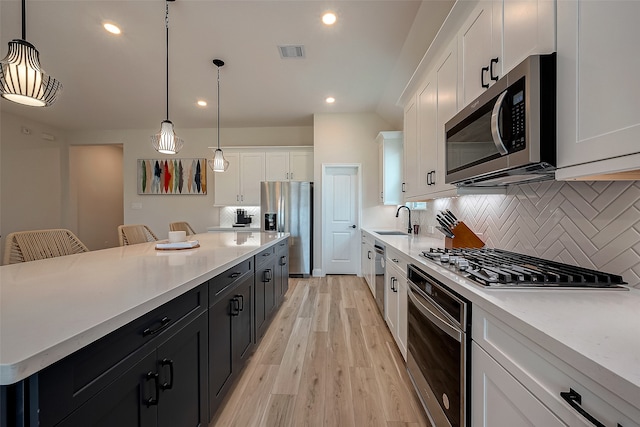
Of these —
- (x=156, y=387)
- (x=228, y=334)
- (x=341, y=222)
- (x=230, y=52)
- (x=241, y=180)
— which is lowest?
(x=228, y=334)

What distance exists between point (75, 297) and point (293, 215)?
12.7ft

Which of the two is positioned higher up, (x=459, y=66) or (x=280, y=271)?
(x=459, y=66)

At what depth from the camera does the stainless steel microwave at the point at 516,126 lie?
99 centimetres

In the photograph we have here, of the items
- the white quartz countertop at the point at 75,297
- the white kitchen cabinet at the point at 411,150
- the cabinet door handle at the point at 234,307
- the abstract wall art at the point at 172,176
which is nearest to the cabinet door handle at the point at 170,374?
the white quartz countertop at the point at 75,297

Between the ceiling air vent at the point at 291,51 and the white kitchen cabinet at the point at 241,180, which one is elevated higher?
the ceiling air vent at the point at 291,51

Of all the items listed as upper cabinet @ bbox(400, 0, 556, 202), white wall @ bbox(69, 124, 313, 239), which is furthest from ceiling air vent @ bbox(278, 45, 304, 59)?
white wall @ bbox(69, 124, 313, 239)

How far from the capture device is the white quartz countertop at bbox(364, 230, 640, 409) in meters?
0.50

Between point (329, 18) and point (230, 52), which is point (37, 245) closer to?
point (230, 52)

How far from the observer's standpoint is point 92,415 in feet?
2.22

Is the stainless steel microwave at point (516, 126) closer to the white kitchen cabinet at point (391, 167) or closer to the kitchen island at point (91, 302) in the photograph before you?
the kitchen island at point (91, 302)

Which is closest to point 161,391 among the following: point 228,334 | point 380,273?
point 228,334

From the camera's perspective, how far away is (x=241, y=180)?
5195 millimetres

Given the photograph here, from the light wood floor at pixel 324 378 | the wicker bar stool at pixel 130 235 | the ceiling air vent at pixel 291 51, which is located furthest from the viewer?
the ceiling air vent at pixel 291 51

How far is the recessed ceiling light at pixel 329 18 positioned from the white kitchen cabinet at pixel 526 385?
2.67 m
